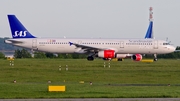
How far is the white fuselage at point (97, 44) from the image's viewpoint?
64.9 meters

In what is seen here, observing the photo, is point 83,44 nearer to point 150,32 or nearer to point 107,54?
point 107,54

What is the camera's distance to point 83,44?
6494cm

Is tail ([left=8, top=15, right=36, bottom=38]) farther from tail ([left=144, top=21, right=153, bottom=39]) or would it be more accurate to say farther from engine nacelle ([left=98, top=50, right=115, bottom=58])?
tail ([left=144, top=21, right=153, bottom=39])

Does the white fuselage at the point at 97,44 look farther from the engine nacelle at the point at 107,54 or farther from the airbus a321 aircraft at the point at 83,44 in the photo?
the engine nacelle at the point at 107,54

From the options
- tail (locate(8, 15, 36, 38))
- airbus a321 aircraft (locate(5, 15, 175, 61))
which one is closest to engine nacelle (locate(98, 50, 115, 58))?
airbus a321 aircraft (locate(5, 15, 175, 61))

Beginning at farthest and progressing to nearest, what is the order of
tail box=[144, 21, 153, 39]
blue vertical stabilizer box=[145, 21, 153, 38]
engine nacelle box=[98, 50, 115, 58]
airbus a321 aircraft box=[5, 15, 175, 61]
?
blue vertical stabilizer box=[145, 21, 153, 38]
tail box=[144, 21, 153, 39]
airbus a321 aircraft box=[5, 15, 175, 61]
engine nacelle box=[98, 50, 115, 58]

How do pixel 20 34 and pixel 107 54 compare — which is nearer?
pixel 107 54

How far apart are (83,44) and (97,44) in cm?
200

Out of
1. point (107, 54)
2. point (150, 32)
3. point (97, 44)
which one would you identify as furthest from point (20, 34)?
point (150, 32)

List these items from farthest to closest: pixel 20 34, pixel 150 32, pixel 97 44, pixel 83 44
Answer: pixel 150 32 → pixel 20 34 → pixel 97 44 → pixel 83 44

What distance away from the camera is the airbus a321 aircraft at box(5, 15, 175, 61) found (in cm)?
6488

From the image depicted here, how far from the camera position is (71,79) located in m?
33.0

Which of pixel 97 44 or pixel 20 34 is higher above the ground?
pixel 20 34

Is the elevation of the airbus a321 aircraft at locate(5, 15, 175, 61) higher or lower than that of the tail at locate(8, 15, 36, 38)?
lower
